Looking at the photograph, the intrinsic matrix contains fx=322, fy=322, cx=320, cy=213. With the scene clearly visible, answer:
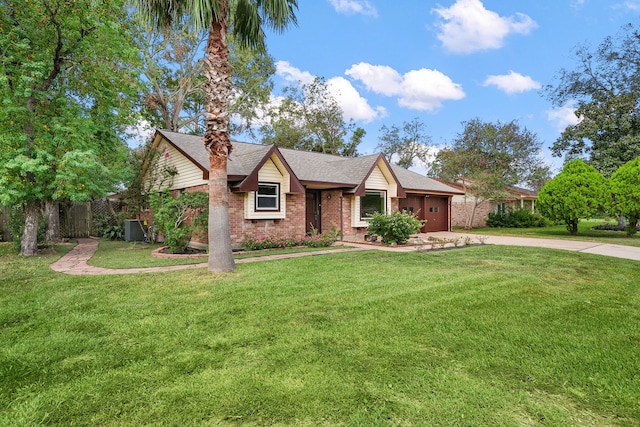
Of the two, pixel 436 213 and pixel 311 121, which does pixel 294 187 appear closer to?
pixel 436 213

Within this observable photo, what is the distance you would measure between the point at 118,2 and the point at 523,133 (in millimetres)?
29641

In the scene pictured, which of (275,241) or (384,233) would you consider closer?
(275,241)

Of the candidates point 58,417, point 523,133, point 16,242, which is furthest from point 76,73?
point 523,133

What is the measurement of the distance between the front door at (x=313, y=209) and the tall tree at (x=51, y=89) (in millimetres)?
8385

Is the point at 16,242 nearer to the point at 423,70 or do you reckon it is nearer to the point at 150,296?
the point at 150,296

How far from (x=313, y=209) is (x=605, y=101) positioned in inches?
984

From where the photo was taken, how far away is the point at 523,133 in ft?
90.8

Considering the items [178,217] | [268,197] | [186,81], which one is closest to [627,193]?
[268,197]

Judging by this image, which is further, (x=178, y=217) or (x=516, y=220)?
(x=516, y=220)

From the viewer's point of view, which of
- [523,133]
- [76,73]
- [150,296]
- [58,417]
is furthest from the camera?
[523,133]

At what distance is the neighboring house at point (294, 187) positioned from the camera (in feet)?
39.3

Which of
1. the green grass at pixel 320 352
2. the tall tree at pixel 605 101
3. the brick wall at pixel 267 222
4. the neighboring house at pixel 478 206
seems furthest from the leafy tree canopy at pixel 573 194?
the brick wall at pixel 267 222

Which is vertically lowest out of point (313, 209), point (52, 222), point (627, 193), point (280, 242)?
point (280, 242)

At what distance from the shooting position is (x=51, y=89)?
10.2m
